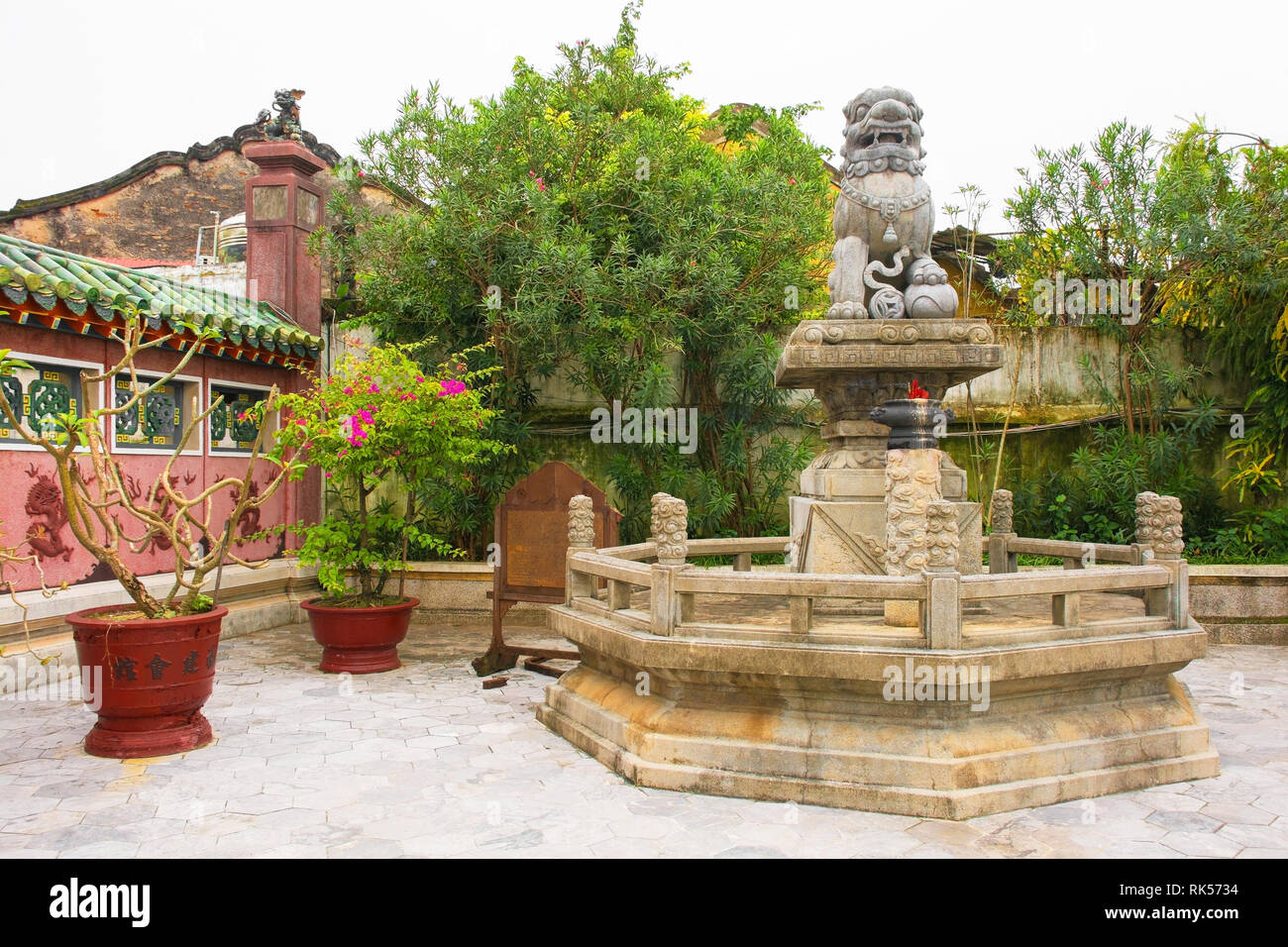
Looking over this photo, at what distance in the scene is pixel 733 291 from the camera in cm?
966

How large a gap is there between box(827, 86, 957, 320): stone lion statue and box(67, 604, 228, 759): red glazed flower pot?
435 cm

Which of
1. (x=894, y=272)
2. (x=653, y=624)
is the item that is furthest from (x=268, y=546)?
(x=894, y=272)

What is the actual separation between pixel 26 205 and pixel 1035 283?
571 inches

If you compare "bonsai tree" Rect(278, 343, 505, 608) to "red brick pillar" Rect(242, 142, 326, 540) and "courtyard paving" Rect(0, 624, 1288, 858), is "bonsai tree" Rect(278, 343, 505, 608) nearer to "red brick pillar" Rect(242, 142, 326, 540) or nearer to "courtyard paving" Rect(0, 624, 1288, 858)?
"courtyard paving" Rect(0, 624, 1288, 858)

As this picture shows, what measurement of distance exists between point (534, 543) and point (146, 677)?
3.10m

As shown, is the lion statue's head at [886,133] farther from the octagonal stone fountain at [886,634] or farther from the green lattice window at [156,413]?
the green lattice window at [156,413]

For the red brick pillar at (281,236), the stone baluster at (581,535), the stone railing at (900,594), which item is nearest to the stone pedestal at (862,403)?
the stone railing at (900,594)

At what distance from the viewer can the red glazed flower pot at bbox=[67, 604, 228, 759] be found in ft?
16.5

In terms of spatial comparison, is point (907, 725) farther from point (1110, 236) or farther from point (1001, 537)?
point (1110, 236)

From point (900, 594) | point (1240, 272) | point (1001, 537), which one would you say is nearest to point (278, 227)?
point (1001, 537)

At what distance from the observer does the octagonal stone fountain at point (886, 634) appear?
14.5 ft

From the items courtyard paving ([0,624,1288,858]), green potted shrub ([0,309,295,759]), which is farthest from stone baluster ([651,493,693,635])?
green potted shrub ([0,309,295,759])

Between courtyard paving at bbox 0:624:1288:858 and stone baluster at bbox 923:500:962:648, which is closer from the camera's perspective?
courtyard paving at bbox 0:624:1288:858

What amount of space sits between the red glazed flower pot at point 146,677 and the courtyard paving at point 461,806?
0.16 m
